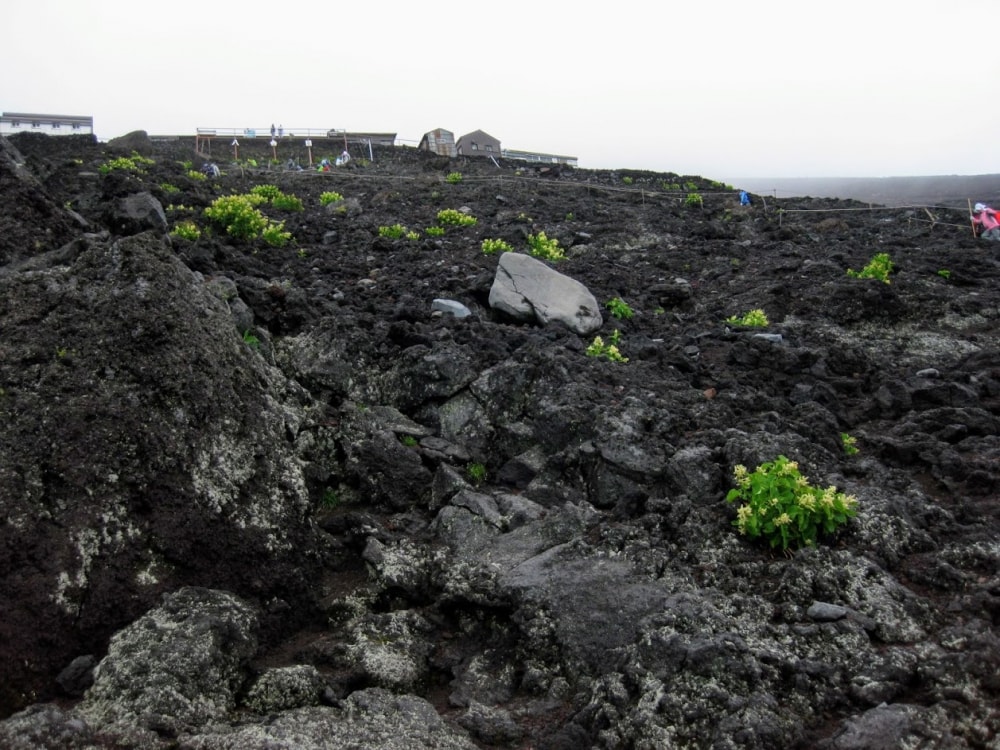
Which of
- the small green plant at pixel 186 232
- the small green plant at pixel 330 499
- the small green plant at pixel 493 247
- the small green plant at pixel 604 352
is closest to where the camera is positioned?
the small green plant at pixel 330 499

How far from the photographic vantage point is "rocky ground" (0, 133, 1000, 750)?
14.4ft

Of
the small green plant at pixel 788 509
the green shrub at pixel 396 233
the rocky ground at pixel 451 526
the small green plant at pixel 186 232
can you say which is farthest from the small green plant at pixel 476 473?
the green shrub at pixel 396 233

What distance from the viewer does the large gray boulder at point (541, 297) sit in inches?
419

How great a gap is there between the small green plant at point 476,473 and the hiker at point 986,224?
1479cm

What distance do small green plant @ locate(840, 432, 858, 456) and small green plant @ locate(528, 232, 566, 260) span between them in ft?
25.2

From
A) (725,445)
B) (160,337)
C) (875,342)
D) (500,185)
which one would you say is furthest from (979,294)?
(500,185)

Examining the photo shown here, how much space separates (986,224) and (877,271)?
21.0ft

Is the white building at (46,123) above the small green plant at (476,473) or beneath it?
above

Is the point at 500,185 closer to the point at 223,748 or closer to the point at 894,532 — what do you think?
the point at 894,532

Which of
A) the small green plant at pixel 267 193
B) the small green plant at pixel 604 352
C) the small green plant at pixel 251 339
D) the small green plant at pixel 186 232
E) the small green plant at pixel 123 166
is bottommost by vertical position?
the small green plant at pixel 604 352

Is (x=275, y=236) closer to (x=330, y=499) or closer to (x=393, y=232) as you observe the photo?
(x=393, y=232)

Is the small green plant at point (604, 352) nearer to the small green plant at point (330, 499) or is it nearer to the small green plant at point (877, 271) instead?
the small green plant at point (330, 499)

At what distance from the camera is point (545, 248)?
47.4ft

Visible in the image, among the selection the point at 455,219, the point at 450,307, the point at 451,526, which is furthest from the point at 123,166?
the point at 451,526
